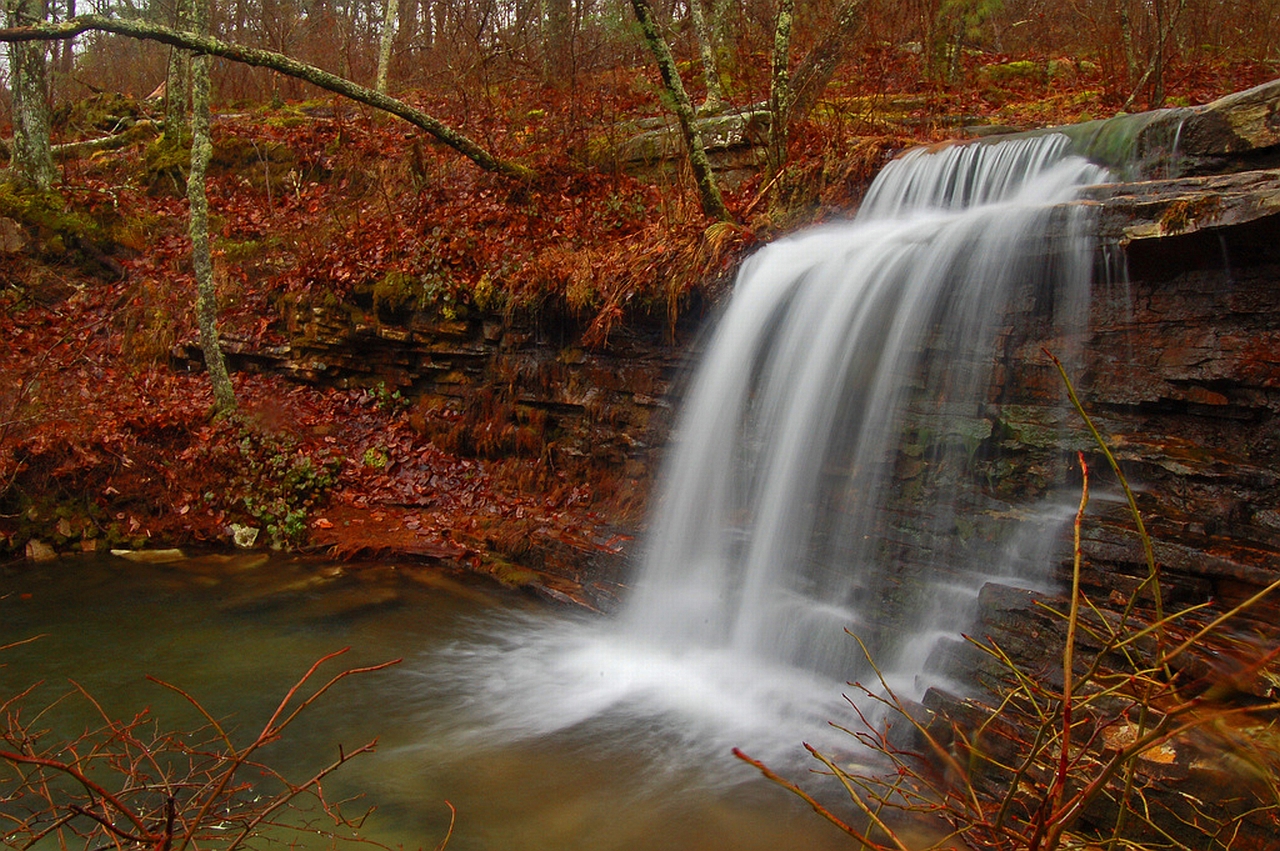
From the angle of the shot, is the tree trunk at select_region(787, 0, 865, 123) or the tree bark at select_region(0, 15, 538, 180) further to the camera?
the tree trunk at select_region(787, 0, 865, 123)

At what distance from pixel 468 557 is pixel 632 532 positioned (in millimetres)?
1823

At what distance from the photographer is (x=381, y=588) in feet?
25.9

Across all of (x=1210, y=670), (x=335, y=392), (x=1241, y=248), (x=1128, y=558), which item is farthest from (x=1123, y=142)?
(x=335, y=392)

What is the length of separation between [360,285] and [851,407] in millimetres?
6891

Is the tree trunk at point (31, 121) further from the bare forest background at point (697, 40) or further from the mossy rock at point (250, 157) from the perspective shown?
the mossy rock at point (250, 157)

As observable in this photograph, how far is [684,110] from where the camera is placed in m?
8.96

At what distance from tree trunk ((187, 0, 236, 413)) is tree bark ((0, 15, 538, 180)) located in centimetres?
56

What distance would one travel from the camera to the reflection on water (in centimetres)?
454

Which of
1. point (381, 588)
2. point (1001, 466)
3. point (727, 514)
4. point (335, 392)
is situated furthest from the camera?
point (335, 392)

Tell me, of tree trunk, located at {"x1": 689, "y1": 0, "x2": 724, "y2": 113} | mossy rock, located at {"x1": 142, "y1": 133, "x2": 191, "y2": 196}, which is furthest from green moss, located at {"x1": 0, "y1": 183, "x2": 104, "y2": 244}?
tree trunk, located at {"x1": 689, "y1": 0, "x2": 724, "y2": 113}

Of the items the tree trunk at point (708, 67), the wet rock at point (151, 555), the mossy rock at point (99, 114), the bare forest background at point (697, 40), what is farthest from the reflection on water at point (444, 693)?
the mossy rock at point (99, 114)

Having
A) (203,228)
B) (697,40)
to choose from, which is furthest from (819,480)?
(697,40)

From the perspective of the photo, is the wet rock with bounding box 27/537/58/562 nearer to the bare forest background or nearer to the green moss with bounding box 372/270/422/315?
the green moss with bounding box 372/270/422/315

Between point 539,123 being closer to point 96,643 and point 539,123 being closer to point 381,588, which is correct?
point 381,588
